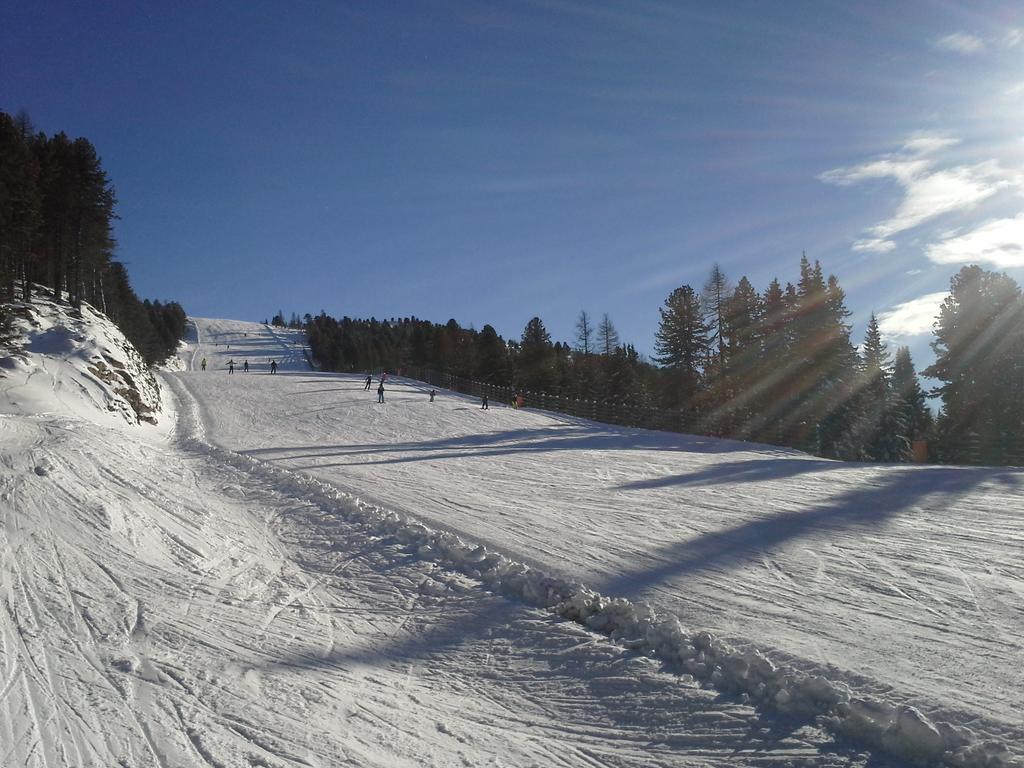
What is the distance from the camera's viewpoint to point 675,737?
4.25 meters

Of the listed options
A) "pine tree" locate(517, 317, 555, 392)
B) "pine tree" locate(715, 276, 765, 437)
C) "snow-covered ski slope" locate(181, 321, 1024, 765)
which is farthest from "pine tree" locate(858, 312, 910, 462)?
"pine tree" locate(517, 317, 555, 392)

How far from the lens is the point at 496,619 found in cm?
645

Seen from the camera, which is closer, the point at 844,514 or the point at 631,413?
the point at 844,514

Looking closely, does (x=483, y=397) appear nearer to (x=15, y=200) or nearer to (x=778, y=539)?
(x=15, y=200)

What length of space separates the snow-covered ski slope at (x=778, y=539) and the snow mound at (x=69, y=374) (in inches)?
181

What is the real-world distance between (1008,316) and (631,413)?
Answer: 19761 millimetres

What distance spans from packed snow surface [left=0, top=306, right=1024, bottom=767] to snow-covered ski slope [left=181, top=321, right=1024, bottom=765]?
0.05 meters

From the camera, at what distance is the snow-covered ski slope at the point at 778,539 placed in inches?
204

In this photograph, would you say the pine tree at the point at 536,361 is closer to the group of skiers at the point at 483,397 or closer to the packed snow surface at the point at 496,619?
the group of skiers at the point at 483,397

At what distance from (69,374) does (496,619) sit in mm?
22903

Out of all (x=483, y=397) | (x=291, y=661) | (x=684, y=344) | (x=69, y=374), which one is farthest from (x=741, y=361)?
(x=291, y=661)

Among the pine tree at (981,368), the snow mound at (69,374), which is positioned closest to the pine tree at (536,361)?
the pine tree at (981,368)

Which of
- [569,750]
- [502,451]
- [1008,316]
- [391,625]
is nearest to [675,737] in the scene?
[569,750]

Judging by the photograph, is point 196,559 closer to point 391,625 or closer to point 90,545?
point 90,545
